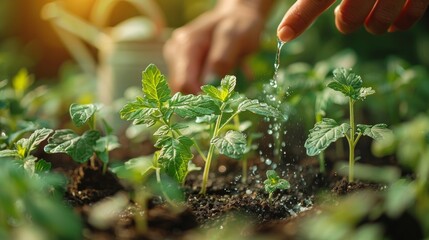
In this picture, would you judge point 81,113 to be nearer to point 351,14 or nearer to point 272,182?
point 272,182

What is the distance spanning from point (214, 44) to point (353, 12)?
0.84 m

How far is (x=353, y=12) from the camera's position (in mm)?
1365

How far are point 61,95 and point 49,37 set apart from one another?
5.76 feet

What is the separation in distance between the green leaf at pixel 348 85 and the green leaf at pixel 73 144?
0.46 meters

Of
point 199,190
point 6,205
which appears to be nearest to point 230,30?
point 199,190

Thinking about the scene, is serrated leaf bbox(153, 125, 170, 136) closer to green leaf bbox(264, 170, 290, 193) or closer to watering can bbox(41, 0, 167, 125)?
green leaf bbox(264, 170, 290, 193)

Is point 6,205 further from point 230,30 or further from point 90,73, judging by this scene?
point 90,73

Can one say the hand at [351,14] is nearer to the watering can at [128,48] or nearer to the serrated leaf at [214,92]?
the serrated leaf at [214,92]

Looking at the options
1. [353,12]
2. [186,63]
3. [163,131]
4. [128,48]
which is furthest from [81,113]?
[128,48]

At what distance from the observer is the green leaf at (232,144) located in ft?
3.71

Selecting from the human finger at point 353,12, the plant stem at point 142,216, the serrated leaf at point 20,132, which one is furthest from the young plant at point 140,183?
the human finger at point 353,12

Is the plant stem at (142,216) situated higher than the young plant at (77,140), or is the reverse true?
the young plant at (77,140)

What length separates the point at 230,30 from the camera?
2.15 m

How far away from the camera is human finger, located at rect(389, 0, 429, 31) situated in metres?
1.46
